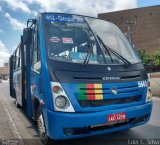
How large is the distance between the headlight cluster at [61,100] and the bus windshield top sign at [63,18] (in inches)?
68.2

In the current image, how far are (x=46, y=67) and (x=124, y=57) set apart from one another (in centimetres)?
164

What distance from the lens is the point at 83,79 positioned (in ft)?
18.4

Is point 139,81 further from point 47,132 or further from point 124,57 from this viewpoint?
point 47,132

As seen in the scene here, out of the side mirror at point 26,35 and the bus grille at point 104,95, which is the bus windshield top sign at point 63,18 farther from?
the bus grille at point 104,95

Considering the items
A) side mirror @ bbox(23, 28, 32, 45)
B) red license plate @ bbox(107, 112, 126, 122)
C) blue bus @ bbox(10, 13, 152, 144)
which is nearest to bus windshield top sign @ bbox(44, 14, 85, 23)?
blue bus @ bbox(10, 13, 152, 144)

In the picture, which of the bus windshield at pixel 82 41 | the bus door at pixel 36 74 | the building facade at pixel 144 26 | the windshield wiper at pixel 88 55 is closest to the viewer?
the windshield wiper at pixel 88 55

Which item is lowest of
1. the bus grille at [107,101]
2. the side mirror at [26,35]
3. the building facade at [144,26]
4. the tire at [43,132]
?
the tire at [43,132]

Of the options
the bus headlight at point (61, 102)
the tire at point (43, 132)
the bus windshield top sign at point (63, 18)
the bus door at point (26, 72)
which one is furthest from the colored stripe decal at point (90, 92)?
the bus door at point (26, 72)

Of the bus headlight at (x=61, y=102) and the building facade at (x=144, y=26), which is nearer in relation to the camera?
the bus headlight at (x=61, y=102)

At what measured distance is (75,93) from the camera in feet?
17.9

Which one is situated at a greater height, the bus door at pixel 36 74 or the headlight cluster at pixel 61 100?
the bus door at pixel 36 74

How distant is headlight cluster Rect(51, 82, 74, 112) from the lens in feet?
17.8

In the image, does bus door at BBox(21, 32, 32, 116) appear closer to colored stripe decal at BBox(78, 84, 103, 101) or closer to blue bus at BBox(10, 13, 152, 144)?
blue bus at BBox(10, 13, 152, 144)

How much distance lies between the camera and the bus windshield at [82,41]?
6078 millimetres
